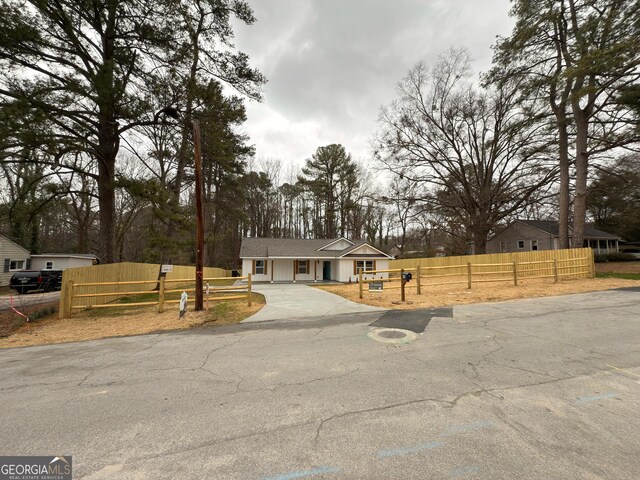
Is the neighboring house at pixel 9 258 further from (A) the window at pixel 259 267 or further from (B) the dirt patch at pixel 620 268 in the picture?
(B) the dirt patch at pixel 620 268

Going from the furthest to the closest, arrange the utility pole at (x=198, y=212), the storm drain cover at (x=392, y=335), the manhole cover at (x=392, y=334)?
the utility pole at (x=198, y=212) → the manhole cover at (x=392, y=334) → the storm drain cover at (x=392, y=335)

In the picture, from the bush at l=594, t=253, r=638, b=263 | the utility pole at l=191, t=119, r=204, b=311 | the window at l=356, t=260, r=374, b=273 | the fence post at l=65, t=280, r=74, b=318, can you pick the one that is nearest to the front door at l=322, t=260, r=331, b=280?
the window at l=356, t=260, r=374, b=273

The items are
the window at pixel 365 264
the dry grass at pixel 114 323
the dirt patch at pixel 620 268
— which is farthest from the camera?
the window at pixel 365 264

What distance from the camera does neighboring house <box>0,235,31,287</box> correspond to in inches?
829

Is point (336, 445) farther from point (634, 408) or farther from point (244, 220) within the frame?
point (244, 220)

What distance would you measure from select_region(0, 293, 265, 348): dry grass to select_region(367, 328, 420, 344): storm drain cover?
410 cm

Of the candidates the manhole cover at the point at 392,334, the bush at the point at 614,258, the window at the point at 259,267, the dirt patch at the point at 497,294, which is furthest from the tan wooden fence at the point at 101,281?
the bush at the point at 614,258

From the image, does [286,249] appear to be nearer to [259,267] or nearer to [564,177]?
[259,267]

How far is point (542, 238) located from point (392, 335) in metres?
33.7

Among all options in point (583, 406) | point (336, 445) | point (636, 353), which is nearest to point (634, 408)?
point (583, 406)

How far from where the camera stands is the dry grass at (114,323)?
21.7 feet

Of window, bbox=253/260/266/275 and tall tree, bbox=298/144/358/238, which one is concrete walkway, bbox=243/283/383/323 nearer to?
window, bbox=253/260/266/275

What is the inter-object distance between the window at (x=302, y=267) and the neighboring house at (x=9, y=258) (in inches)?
921

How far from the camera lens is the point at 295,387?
11.3 feet
